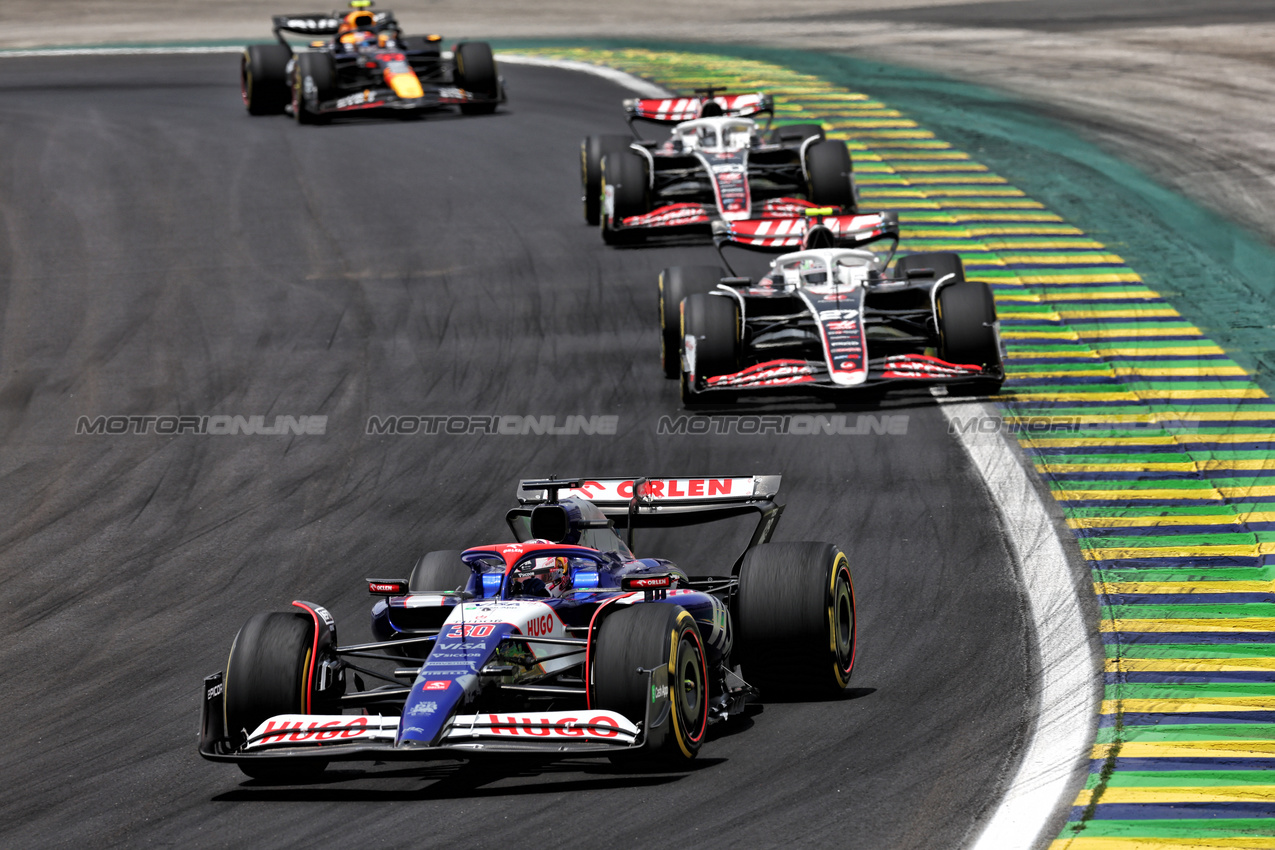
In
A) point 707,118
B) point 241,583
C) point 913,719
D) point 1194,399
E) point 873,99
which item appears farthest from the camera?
point 873,99

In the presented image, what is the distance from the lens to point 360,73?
30.8 m

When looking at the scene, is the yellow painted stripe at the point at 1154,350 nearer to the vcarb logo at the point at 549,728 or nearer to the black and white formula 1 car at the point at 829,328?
the black and white formula 1 car at the point at 829,328

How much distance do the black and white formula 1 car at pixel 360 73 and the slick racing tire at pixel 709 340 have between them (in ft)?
43.6

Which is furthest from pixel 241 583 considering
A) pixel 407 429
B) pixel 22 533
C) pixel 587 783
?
pixel 587 783

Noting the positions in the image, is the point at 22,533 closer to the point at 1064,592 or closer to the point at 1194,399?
the point at 1064,592

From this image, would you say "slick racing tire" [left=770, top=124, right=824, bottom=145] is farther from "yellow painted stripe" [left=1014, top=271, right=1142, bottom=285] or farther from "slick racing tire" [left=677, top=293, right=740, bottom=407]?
"slick racing tire" [left=677, top=293, right=740, bottom=407]

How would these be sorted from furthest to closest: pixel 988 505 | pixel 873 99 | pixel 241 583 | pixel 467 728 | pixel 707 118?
pixel 873 99, pixel 707 118, pixel 988 505, pixel 241 583, pixel 467 728

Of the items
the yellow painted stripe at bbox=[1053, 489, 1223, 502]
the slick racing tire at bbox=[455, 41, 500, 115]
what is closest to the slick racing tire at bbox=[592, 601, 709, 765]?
the yellow painted stripe at bbox=[1053, 489, 1223, 502]

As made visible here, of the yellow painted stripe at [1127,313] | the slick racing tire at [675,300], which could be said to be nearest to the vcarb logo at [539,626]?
the slick racing tire at [675,300]

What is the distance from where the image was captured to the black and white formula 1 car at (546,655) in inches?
345

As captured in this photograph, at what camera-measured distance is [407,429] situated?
57.7ft

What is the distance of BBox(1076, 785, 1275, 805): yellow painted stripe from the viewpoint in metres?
8.83

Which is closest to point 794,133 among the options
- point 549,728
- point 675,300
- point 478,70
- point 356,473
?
point 675,300

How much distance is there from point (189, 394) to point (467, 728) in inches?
434
